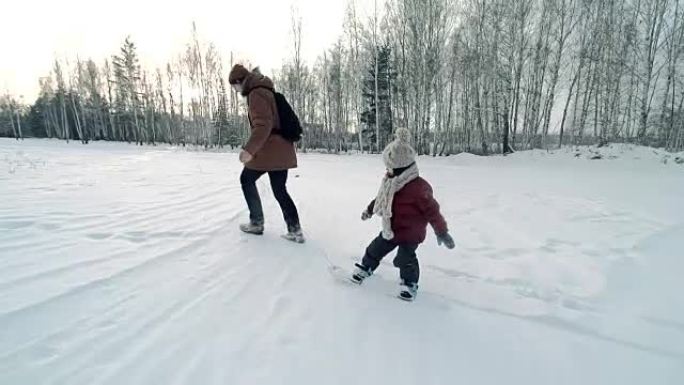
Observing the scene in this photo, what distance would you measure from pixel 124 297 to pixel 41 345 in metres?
0.57

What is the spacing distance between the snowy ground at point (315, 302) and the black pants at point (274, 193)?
0.26 meters

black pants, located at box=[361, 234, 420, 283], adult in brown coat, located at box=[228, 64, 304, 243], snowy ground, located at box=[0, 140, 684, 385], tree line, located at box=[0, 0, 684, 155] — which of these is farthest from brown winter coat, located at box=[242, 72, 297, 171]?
tree line, located at box=[0, 0, 684, 155]

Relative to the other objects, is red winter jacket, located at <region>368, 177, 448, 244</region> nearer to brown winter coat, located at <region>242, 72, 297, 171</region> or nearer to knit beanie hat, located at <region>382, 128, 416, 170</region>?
knit beanie hat, located at <region>382, 128, 416, 170</region>

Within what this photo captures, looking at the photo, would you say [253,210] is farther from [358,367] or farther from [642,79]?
[642,79]

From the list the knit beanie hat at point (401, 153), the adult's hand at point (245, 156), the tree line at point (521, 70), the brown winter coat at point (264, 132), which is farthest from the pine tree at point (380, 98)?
the knit beanie hat at point (401, 153)

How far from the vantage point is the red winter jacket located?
2764mm

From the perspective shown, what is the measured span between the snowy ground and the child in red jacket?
0.30 metres

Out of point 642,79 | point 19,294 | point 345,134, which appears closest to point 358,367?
point 19,294

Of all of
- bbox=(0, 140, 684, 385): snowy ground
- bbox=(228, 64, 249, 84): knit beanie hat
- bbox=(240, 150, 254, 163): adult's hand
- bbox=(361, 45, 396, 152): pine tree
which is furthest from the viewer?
bbox=(361, 45, 396, 152): pine tree

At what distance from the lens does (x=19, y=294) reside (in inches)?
84.7

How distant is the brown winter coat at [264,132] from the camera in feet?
11.2

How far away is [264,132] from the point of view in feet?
11.2

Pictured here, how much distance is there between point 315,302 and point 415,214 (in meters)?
1.03

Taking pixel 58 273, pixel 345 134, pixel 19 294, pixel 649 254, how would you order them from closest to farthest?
1. pixel 19 294
2. pixel 58 273
3. pixel 649 254
4. pixel 345 134
